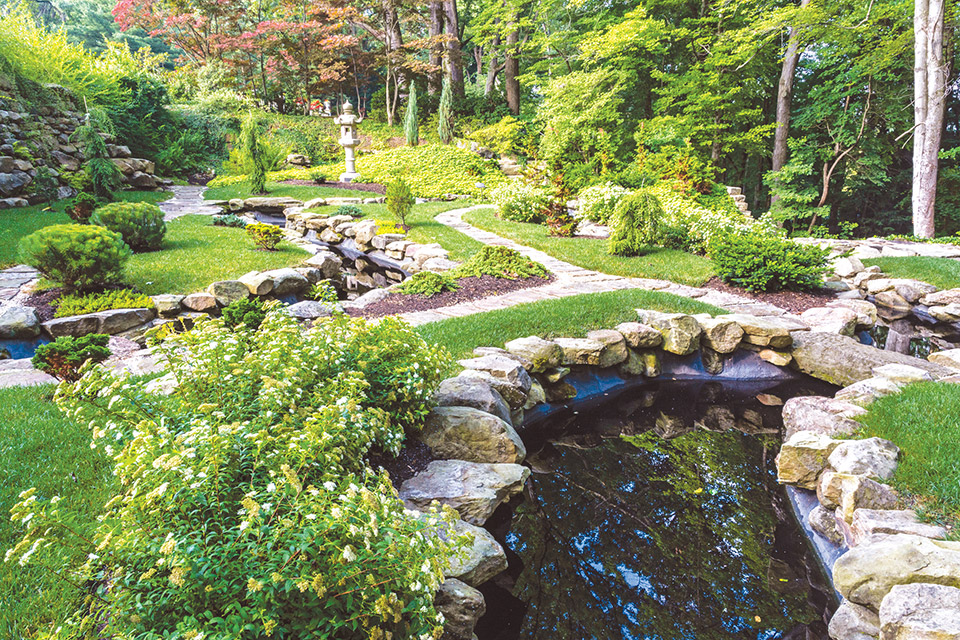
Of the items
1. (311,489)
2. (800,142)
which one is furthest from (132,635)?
(800,142)

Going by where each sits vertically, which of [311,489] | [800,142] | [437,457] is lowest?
[437,457]

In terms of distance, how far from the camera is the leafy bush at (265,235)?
374 inches

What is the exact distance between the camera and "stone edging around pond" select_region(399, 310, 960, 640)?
2618mm

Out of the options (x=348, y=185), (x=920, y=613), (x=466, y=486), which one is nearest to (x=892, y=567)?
(x=920, y=613)

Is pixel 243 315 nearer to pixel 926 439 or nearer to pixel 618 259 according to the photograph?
pixel 926 439

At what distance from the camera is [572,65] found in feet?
60.6

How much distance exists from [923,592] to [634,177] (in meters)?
12.6

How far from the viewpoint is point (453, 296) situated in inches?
276

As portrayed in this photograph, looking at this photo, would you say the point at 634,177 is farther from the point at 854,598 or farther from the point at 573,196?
the point at 854,598

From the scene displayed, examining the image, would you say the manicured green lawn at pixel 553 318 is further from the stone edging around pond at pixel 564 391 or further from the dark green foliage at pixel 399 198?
the dark green foliage at pixel 399 198

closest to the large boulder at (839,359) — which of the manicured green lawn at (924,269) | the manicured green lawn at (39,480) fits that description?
the manicured green lawn at (924,269)

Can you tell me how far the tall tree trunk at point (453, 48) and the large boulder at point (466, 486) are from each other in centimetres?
2113

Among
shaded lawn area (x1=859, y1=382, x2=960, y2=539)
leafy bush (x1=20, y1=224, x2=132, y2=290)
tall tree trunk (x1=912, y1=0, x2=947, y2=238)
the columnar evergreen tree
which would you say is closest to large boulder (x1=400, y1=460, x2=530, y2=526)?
shaded lawn area (x1=859, y1=382, x2=960, y2=539)

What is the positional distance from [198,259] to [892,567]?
9657mm
